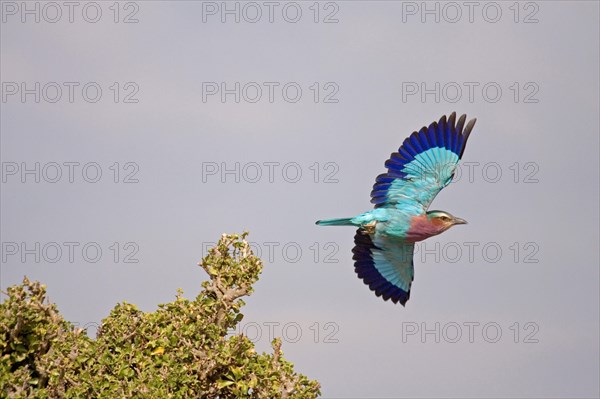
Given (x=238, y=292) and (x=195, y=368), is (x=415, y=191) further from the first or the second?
(x=195, y=368)

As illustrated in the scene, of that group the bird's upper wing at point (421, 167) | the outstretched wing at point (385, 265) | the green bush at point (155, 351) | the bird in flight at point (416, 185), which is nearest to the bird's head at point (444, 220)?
the bird in flight at point (416, 185)

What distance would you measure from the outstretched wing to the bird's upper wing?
3.01ft

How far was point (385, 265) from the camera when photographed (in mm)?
16547

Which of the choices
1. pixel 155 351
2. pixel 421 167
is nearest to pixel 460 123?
pixel 421 167

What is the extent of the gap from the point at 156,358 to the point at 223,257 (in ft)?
5.85

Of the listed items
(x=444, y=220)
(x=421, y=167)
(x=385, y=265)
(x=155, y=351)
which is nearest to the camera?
(x=155, y=351)

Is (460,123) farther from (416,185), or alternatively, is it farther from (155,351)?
(155,351)

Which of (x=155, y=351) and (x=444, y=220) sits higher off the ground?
(x=444, y=220)

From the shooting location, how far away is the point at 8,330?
45.5 feet

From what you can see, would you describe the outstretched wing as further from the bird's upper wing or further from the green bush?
the green bush

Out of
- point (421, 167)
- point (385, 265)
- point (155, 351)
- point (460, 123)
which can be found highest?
point (460, 123)

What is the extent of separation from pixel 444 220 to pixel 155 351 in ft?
15.8

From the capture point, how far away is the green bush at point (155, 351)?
44.5 feet

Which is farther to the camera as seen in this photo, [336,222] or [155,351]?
[336,222]
